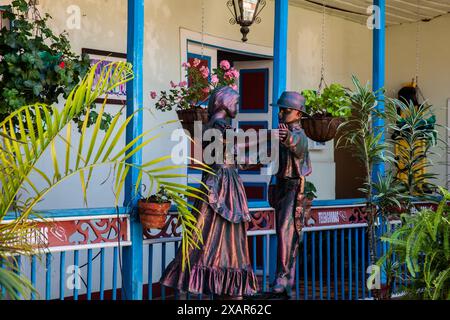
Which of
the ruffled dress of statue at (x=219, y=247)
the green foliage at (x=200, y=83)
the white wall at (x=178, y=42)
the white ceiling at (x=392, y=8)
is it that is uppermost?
the white ceiling at (x=392, y=8)

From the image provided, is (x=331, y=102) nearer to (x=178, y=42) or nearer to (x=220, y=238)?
(x=220, y=238)

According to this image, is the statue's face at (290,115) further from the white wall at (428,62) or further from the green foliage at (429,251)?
the white wall at (428,62)

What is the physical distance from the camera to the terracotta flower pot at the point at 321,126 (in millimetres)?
6230

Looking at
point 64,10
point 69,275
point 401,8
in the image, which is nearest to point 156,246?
point 69,275

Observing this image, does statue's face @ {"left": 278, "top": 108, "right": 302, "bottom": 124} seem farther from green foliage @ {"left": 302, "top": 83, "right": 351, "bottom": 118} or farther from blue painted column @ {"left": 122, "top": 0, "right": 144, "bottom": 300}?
blue painted column @ {"left": 122, "top": 0, "right": 144, "bottom": 300}

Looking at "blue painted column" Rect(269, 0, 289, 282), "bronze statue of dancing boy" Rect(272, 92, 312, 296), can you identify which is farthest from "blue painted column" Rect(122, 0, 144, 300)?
"blue painted column" Rect(269, 0, 289, 282)

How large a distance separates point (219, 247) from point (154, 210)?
544 millimetres

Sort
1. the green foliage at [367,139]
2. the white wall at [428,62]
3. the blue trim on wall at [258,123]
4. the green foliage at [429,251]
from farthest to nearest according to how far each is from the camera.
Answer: the white wall at [428,62] → the blue trim on wall at [258,123] → the green foliage at [367,139] → the green foliage at [429,251]

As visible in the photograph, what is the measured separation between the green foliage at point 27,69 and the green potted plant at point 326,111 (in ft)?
6.67

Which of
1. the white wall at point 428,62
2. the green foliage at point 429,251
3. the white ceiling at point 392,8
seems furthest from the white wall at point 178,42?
the green foliage at point 429,251

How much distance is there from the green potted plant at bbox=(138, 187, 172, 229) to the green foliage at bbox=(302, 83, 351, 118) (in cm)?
167

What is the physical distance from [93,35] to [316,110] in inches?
92.4

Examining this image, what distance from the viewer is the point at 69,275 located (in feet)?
23.1
